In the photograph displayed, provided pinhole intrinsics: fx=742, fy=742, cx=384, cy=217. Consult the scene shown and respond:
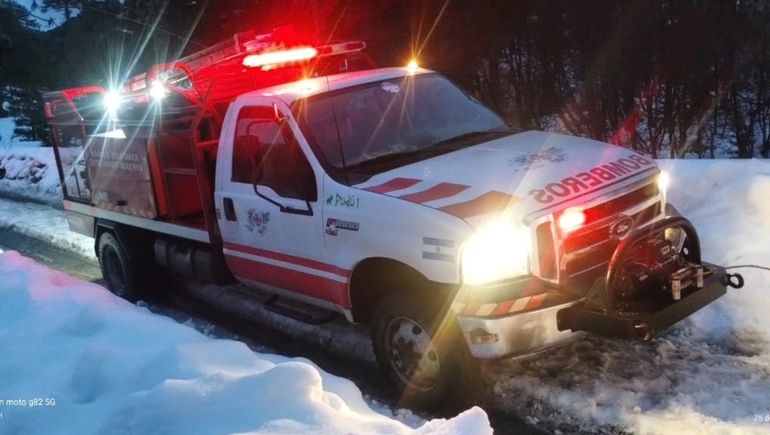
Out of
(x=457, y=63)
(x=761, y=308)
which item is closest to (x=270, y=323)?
(x=761, y=308)

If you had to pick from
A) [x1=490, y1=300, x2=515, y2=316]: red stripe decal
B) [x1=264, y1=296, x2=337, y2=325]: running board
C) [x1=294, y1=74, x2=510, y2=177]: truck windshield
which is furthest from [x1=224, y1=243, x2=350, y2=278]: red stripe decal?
[x1=490, y1=300, x2=515, y2=316]: red stripe decal

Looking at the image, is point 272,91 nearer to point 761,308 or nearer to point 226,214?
point 226,214

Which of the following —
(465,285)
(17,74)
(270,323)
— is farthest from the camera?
(17,74)

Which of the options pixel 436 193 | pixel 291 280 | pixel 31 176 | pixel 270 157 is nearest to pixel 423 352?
pixel 436 193

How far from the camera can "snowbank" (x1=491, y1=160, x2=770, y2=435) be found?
4.07 m

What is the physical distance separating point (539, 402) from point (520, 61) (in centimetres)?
1303

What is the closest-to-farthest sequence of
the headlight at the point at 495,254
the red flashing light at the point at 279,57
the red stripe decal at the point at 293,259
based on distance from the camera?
the headlight at the point at 495,254, the red stripe decal at the point at 293,259, the red flashing light at the point at 279,57

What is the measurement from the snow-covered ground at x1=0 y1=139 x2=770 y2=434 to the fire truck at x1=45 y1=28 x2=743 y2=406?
0.45 meters

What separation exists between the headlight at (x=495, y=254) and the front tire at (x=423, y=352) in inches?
12.2

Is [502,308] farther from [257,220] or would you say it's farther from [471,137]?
[257,220]

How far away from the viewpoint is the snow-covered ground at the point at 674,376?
408 centimetres

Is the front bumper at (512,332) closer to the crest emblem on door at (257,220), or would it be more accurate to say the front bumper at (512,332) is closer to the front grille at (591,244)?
the front grille at (591,244)

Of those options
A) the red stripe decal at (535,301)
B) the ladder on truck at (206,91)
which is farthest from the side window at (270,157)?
the red stripe decal at (535,301)

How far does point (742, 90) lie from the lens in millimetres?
15258
